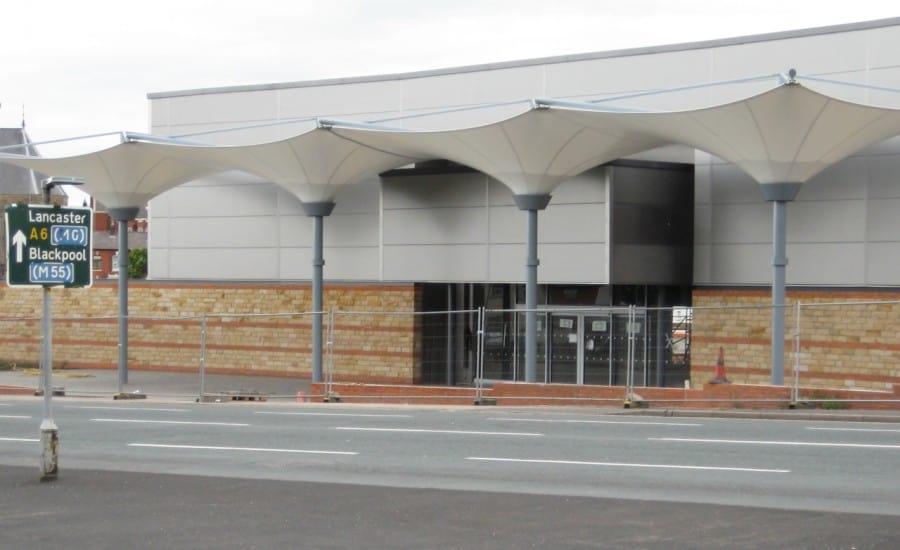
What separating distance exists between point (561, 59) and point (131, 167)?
466 inches

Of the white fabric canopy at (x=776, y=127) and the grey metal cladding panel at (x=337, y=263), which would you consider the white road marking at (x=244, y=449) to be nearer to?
the white fabric canopy at (x=776, y=127)

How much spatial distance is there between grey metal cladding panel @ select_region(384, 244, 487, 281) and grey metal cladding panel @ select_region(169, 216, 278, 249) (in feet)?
15.3

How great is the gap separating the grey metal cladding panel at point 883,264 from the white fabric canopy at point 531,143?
4950mm

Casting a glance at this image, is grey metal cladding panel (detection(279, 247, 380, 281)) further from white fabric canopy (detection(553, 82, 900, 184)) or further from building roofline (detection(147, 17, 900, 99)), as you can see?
white fabric canopy (detection(553, 82, 900, 184))

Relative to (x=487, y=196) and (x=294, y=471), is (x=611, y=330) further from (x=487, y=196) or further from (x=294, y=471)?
(x=294, y=471)

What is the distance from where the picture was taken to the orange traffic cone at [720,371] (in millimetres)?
23594

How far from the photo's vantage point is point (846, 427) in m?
18.1

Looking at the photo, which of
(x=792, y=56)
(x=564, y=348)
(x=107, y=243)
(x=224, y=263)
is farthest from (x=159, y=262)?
(x=107, y=243)

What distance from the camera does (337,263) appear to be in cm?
3503

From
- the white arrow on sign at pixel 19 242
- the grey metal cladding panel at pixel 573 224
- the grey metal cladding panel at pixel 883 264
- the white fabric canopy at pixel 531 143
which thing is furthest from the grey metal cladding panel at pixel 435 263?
the white arrow on sign at pixel 19 242

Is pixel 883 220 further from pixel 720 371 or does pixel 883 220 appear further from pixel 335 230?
pixel 335 230

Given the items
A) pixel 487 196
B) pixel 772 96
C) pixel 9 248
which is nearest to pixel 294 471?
pixel 9 248

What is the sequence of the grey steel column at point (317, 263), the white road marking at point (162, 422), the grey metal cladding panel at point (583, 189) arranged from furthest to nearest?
the grey steel column at point (317, 263), the grey metal cladding panel at point (583, 189), the white road marking at point (162, 422)

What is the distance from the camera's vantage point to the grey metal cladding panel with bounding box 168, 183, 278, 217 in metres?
36.2
